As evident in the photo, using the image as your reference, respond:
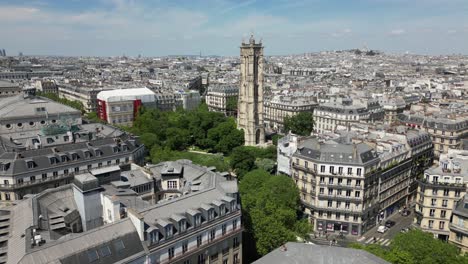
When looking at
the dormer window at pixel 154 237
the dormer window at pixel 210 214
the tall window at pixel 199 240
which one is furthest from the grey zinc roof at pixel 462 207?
the dormer window at pixel 154 237

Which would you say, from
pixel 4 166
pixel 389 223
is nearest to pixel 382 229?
pixel 389 223

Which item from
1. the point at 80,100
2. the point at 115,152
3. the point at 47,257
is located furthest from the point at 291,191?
the point at 80,100

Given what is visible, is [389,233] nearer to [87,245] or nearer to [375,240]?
[375,240]

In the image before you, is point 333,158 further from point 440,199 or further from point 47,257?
point 47,257

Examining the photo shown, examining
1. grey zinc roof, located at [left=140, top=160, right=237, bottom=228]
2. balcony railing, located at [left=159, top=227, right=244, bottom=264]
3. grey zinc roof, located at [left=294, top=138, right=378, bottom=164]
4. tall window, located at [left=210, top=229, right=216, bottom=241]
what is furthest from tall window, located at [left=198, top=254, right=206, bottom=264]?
grey zinc roof, located at [left=294, top=138, right=378, bottom=164]

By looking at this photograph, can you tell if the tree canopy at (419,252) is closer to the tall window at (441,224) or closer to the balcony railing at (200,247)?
the tall window at (441,224)
